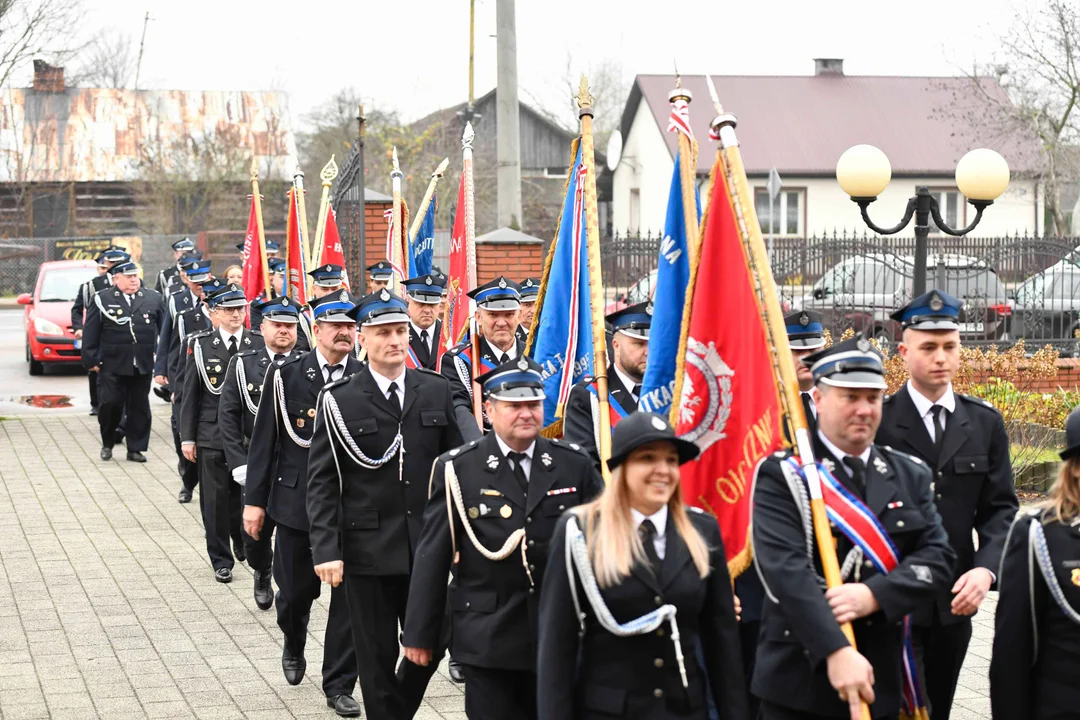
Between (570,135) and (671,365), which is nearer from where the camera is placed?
(671,365)

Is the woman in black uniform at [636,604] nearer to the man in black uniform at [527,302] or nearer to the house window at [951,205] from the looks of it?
the man in black uniform at [527,302]

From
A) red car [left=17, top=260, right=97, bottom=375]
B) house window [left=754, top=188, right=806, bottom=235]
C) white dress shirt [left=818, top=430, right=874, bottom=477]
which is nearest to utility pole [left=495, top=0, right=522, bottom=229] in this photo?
red car [left=17, top=260, right=97, bottom=375]

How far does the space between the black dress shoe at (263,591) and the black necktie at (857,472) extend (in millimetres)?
6122

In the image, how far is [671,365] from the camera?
259 inches

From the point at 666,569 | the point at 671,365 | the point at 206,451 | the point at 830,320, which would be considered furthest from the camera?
the point at 830,320

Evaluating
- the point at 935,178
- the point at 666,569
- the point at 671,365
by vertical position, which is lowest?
the point at 666,569

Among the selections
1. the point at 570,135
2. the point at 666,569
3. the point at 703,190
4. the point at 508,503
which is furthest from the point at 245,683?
the point at 570,135

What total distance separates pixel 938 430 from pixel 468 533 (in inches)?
74.7

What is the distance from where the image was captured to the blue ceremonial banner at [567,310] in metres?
7.77

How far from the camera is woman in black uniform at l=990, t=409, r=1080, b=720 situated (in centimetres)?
475

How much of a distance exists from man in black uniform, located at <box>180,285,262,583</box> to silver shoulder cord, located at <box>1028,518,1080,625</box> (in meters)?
7.29

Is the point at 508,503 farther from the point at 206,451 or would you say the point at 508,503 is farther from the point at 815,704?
the point at 206,451

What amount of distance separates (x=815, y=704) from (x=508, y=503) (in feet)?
5.03

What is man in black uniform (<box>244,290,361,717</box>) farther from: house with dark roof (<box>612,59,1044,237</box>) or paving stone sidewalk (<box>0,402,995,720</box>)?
house with dark roof (<box>612,59,1044,237</box>)
